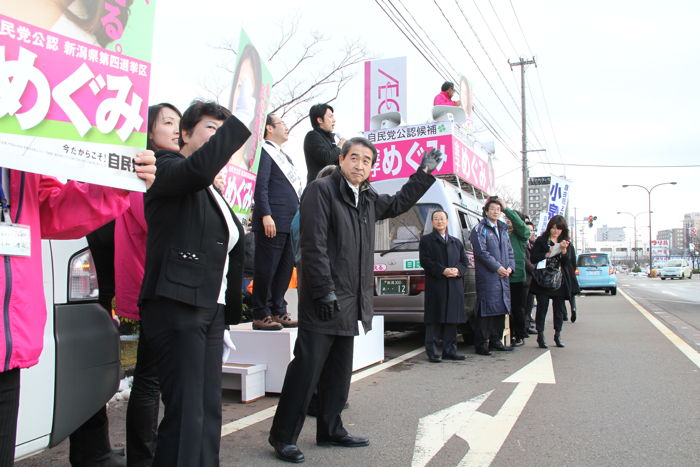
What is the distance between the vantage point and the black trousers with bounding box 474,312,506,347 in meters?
6.88

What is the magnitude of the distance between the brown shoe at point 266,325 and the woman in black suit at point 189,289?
2.29 meters

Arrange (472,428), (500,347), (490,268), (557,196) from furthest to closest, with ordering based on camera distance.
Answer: (557,196)
(500,347)
(490,268)
(472,428)

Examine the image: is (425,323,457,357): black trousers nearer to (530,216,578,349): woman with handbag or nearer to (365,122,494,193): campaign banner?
(530,216,578,349): woman with handbag

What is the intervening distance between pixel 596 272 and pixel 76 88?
22560mm

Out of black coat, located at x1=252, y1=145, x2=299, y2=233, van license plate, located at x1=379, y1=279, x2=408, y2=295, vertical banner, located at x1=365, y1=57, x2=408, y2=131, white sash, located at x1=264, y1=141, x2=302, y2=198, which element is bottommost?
van license plate, located at x1=379, y1=279, x2=408, y2=295

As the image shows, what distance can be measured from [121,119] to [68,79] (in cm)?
21

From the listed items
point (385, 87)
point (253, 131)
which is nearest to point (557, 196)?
point (385, 87)

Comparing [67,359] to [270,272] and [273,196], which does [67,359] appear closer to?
[270,272]

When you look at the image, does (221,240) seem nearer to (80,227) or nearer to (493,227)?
(80,227)

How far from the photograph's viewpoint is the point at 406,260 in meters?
6.97

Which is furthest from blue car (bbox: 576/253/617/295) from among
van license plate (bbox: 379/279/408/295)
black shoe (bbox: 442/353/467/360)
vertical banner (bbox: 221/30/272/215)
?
vertical banner (bbox: 221/30/272/215)

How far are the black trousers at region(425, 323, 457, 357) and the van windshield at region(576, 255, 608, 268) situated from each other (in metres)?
17.4

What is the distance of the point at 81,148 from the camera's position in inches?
72.1

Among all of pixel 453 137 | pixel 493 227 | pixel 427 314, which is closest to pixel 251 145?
pixel 427 314
